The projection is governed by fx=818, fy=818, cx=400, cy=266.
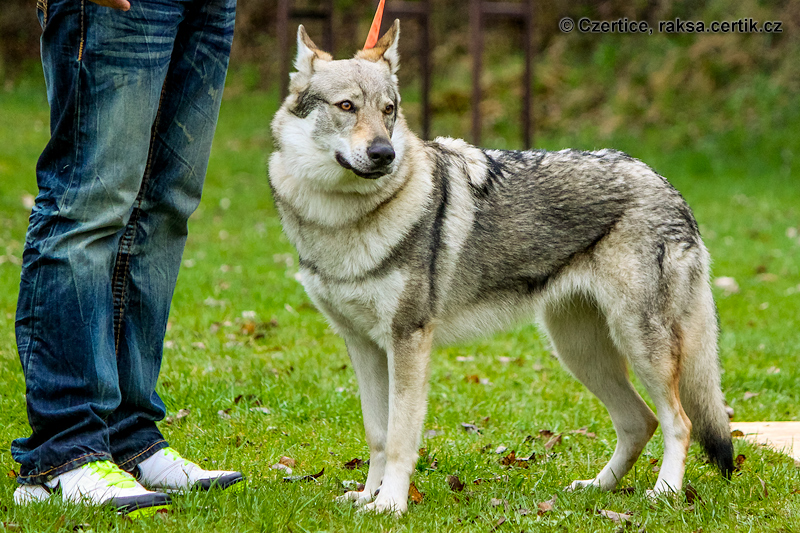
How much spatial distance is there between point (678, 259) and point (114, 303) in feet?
6.66

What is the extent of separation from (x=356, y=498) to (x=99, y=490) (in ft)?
2.88

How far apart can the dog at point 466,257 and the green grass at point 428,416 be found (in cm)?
22

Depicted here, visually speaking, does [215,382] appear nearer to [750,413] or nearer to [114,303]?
[114,303]

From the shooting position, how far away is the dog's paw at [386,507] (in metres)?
2.69

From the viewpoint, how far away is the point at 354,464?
11.0 ft

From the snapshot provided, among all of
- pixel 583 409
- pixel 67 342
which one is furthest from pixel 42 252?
pixel 583 409

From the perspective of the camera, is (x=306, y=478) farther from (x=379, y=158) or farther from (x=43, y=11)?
(x=43, y=11)

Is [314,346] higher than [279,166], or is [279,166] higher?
[279,166]

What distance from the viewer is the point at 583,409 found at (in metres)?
4.18

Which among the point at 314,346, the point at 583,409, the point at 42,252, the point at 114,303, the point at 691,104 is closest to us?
the point at 42,252

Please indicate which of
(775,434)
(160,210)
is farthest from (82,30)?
(775,434)

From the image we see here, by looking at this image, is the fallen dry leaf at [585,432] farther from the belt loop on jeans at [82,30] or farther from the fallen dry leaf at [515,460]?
the belt loop on jeans at [82,30]

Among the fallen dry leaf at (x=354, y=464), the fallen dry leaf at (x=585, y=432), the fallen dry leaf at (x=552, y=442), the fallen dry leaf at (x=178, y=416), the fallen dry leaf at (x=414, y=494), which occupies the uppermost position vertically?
the fallen dry leaf at (x=414, y=494)

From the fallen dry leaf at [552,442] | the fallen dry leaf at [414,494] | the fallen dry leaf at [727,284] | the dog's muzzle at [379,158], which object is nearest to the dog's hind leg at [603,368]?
the fallen dry leaf at [552,442]
